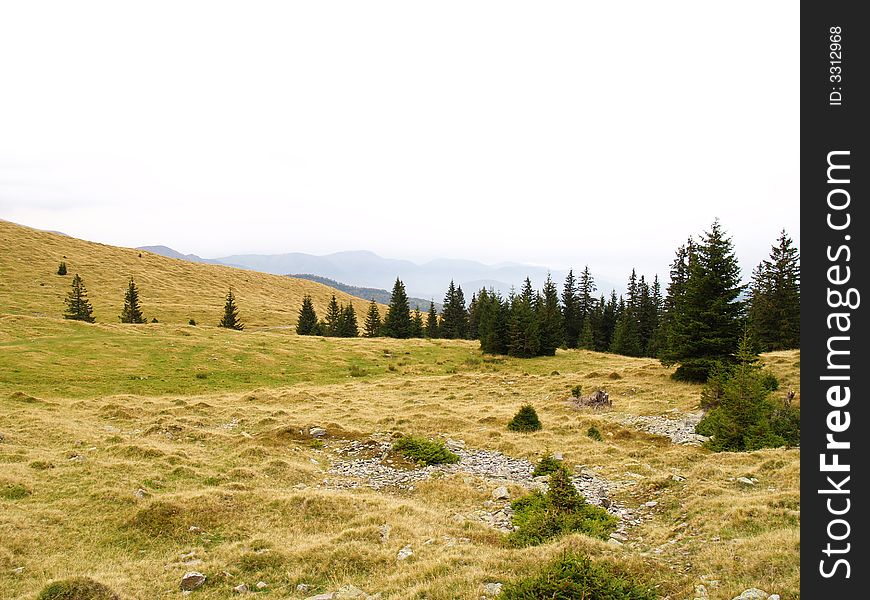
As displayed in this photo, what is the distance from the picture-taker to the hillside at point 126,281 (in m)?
82.2

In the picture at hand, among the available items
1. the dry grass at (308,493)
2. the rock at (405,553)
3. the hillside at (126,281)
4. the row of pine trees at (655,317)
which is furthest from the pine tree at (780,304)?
the hillside at (126,281)

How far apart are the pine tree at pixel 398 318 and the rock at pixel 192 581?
77414 millimetres

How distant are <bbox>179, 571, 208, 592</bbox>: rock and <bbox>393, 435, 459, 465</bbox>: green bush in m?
9.73

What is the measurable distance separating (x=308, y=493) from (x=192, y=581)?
4.82 m

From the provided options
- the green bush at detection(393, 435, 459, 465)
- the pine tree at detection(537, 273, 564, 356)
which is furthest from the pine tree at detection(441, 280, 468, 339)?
the green bush at detection(393, 435, 459, 465)

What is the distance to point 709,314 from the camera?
102ft

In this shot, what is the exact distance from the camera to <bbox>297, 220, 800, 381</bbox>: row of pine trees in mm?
31750

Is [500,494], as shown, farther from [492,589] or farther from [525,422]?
[525,422]

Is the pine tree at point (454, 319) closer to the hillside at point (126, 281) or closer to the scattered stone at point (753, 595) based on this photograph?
the hillside at point (126, 281)

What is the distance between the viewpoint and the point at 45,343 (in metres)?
42.1

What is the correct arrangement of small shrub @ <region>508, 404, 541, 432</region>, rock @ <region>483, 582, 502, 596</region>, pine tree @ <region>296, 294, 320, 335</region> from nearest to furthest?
rock @ <region>483, 582, 502, 596</region>
small shrub @ <region>508, 404, 541, 432</region>
pine tree @ <region>296, 294, 320, 335</region>

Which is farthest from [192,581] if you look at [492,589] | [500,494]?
[500,494]

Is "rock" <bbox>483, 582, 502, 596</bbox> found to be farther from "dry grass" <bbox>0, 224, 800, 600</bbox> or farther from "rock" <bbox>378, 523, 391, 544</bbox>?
"rock" <bbox>378, 523, 391, 544</bbox>
